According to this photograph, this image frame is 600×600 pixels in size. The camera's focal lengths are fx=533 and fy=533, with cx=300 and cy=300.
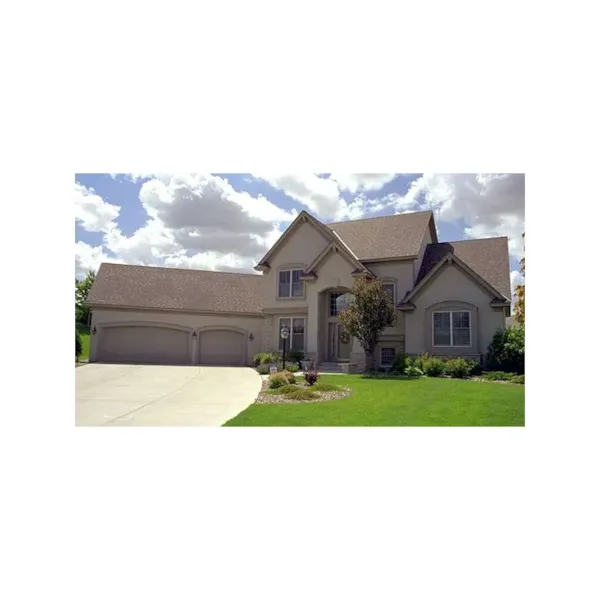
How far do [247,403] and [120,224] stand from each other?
18.0 ft

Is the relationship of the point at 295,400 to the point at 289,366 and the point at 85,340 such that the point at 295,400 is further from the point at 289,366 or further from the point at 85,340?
the point at 85,340

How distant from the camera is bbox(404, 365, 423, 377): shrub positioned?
15.7m

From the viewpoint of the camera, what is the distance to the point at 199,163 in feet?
36.7

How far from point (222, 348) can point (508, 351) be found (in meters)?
12.1

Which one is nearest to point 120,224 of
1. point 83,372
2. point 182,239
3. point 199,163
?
point 182,239

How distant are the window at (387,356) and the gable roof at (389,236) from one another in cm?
351

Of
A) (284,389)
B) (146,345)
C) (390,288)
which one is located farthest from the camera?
(146,345)

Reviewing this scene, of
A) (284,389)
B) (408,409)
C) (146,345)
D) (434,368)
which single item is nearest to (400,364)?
(434,368)

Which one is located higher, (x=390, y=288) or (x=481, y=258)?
(x=481, y=258)

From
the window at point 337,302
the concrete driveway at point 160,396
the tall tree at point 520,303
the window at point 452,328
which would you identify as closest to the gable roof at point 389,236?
the window at point 337,302

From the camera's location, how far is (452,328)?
1716cm

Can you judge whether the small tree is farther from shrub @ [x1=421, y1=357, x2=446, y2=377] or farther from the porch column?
the porch column

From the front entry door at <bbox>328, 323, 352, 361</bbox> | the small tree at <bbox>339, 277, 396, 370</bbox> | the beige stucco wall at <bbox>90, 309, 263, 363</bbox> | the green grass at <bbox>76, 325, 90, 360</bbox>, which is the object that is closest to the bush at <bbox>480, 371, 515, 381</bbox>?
the small tree at <bbox>339, 277, 396, 370</bbox>

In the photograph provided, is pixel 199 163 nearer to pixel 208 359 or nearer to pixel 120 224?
pixel 120 224
